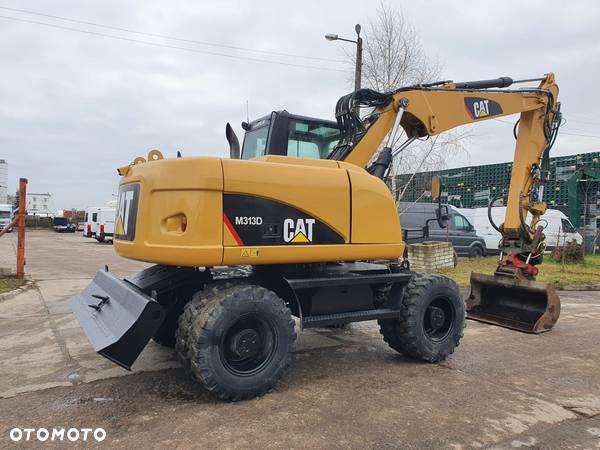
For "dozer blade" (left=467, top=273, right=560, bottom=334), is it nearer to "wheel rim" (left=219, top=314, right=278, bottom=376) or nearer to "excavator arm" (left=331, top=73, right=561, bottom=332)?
"excavator arm" (left=331, top=73, right=561, bottom=332)

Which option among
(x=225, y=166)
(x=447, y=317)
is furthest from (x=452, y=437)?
(x=225, y=166)

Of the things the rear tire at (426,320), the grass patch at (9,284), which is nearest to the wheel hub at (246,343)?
the rear tire at (426,320)

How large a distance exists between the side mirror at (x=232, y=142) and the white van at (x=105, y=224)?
25.3 metres

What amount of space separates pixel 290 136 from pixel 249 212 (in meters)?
1.53

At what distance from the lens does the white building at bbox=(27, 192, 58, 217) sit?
55.3 m

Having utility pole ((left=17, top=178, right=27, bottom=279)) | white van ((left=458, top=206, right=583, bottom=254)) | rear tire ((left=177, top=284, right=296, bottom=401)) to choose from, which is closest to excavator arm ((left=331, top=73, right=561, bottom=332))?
rear tire ((left=177, top=284, right=296, bottom=401))

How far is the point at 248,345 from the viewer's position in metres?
4.30

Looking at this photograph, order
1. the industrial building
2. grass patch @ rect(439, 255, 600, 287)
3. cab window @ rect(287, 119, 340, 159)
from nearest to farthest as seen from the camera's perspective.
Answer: cab window @ rect(287, 119, 340, 159)
grass patch @ rect(439, 255, 600, 287)
the industrial building

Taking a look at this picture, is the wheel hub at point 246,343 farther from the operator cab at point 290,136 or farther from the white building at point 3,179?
the white building at point 3,179

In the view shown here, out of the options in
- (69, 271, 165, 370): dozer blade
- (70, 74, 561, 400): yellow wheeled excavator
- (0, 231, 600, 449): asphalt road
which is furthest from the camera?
(70, 74, 561, 400): yellow wheeled excavator

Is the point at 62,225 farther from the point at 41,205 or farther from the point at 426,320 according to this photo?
the point at 426,320

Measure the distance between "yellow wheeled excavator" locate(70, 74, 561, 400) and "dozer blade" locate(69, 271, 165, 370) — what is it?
1 cm

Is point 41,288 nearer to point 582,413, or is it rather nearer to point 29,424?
point 29,424

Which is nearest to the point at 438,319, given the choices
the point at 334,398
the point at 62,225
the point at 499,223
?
the point at 334,398
